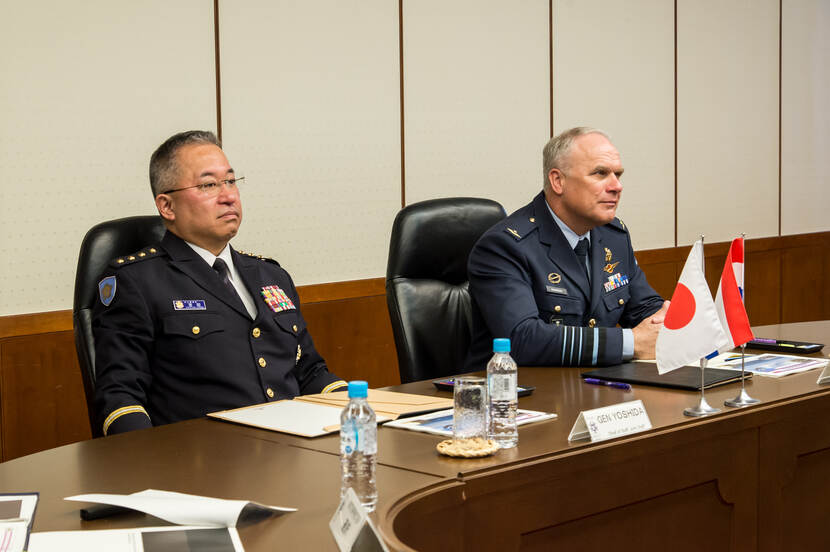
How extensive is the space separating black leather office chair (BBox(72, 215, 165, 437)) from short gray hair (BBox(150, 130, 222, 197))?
11 cm

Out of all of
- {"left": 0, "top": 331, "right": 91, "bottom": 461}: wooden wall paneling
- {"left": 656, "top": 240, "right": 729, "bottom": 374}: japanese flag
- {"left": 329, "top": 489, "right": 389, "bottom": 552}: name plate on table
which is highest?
{"left": 656, "top": 240, "right": 729, "bottom": 374}: japanese flag

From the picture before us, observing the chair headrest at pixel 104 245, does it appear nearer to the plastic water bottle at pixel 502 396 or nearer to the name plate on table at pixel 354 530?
the plastic water bottle at pixel 502 396

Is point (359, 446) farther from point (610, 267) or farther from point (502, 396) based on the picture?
point (610, 267)

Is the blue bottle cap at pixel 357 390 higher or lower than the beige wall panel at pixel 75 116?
lower

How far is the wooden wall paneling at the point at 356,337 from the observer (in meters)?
4.29

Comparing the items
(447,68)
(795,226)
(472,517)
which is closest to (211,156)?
(472,517)

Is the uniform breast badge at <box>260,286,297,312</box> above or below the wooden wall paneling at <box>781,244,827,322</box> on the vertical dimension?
above

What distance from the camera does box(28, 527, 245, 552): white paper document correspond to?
4.13 feet

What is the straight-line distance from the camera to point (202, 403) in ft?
7.97

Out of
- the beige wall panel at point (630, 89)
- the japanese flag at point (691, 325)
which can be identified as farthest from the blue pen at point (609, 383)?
the beige wall panel at point (630, 89)

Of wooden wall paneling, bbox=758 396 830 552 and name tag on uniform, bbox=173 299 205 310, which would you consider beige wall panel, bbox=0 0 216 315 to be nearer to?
name tag on uniform, bbox=173 299 205 310

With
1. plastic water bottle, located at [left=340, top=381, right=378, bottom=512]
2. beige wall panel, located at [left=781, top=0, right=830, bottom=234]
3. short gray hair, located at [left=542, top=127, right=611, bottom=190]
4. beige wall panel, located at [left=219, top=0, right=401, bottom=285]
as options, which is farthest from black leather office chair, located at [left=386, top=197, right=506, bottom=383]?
beige wall panel, located at [left=781, top=0, right=830, bottom=234]

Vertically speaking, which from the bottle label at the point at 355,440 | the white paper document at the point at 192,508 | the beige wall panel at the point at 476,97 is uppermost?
the beige wall panel at the point at 476,97

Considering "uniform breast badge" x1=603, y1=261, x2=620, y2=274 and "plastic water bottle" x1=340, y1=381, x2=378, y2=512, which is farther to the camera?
"uniform breast badge" x1=603, y1=261, x2=620, y2=274
